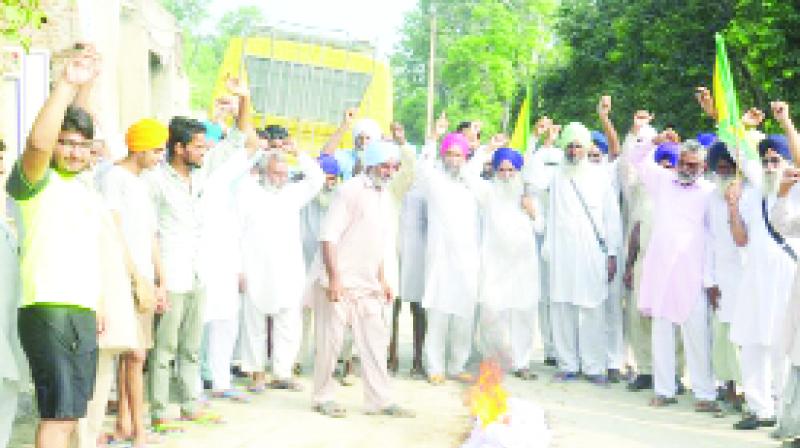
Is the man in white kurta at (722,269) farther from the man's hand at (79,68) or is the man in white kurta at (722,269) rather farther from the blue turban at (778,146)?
the man's hand at (79,68)

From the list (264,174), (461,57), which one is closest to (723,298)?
(264,174)

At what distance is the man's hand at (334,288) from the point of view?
26.1 feet

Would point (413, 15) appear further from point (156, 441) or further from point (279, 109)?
point (156, 441)

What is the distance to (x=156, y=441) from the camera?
273 inches

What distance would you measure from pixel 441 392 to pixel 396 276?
1179mm

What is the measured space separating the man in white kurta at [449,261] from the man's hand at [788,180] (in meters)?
3.35

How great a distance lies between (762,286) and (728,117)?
1.22 m

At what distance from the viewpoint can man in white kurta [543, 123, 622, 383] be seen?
32.5 feet

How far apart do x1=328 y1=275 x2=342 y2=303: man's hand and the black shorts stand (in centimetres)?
324

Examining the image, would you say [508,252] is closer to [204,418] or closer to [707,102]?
[707,102]

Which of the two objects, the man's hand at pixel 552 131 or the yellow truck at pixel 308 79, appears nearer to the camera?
the man's hand at pixel 552 131

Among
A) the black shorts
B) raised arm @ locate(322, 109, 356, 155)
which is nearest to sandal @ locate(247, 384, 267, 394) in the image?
raised arm @ locate(322, 109, 356, 155)

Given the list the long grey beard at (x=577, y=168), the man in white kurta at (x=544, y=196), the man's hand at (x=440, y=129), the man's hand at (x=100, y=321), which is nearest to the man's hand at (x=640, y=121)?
the long grey beard at (x=577, y=168)

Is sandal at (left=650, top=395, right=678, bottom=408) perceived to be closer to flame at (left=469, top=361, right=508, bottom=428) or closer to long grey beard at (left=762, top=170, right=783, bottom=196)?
long grey beard at (left=762, top=170, right=783, bottom=196)
